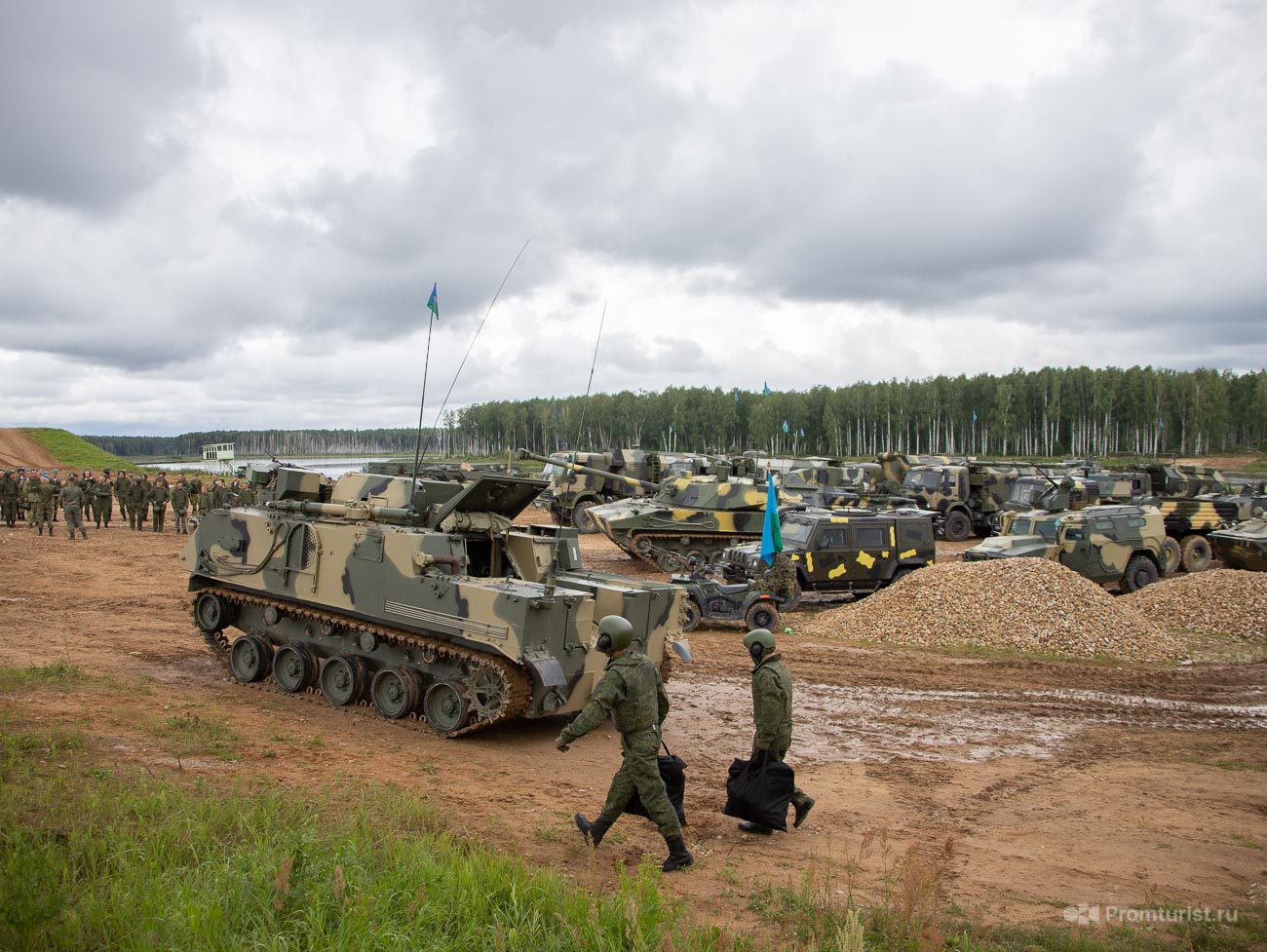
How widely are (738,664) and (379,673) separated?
5566 millimetres

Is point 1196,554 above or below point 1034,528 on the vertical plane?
below

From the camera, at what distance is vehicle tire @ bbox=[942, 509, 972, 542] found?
3072 centimetres

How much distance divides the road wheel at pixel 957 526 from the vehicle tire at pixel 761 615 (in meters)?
16.8

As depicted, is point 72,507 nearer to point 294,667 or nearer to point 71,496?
point 71,496

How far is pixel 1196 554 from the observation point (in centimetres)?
2372

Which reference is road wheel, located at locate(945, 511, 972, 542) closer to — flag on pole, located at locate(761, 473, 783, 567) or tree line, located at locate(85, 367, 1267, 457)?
flag on pole, located at locate(761, 473, 783, 567)

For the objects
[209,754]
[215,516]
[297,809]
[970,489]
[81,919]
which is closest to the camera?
[81,919]

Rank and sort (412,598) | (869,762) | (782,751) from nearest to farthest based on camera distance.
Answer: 1. (782,751)
2. (869,762)
3. (412,598)

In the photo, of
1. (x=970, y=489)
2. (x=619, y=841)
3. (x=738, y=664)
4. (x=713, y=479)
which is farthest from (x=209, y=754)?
(x=970, y=489)

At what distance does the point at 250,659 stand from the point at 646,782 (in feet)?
24.8

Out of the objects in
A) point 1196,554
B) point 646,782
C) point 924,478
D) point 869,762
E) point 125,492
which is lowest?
point 869,762

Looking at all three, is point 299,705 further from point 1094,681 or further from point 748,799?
point 1094,681

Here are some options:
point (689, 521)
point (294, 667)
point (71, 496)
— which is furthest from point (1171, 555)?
point (71, 496)

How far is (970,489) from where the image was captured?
3203 cm
